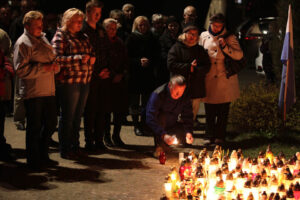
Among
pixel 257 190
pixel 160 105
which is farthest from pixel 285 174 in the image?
pixel 160 105

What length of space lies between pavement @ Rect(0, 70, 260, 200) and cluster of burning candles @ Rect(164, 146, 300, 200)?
1.28 feet

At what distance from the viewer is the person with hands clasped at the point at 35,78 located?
632cm

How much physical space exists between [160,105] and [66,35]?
1639 mm

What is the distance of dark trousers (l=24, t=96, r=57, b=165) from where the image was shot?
6.48m

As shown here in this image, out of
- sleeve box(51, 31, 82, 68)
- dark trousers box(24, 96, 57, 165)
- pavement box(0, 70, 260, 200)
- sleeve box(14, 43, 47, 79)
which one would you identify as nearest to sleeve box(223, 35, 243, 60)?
pavement box(0, 70, 260, 200)

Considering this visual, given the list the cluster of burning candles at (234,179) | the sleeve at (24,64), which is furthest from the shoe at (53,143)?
the cluster of burning candles at (234,179)

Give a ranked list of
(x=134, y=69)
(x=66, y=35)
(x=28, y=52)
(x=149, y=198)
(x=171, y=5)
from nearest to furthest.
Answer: (x=149, y=198) → (x=28, y=52) → (x=66, y=35) → (x=134, y=69) → (x=171, y=5)

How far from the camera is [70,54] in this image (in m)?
6.87

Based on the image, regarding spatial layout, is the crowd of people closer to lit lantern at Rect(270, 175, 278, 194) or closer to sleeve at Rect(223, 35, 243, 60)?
sleeve at Rect(223, 35, 243, 60)

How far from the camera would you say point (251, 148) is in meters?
8.15

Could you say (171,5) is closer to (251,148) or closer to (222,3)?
(222,3)

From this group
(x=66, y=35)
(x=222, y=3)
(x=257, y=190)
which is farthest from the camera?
(x=222, y=3)

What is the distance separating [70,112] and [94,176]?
1039mm

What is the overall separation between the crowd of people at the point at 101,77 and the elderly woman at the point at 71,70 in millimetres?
13
